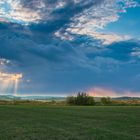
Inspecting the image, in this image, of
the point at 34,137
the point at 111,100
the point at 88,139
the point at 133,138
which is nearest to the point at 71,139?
the point at 88,139

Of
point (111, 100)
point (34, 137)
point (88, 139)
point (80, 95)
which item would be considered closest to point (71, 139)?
point (88, 139)

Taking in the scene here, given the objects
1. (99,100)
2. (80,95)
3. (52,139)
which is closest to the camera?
(52,139)

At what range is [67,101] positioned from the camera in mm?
134625

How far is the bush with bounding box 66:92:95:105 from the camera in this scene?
13069cm

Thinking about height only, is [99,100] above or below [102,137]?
above

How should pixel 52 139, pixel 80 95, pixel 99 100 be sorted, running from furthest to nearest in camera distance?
pixel 99 100 → pixel 80 95 → pixel 52 139

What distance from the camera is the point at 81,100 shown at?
433 feet

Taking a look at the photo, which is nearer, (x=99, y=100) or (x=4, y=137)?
(x=4, y=137)

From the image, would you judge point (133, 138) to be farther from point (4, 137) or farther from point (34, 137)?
point (4, 137)

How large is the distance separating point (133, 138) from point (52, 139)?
18.1ft

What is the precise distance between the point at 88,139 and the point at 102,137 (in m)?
1.43

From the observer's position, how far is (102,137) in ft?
70.6

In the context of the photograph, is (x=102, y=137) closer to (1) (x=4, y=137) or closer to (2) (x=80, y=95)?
(1) (x=4, y=137)

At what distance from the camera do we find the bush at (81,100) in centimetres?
13069
